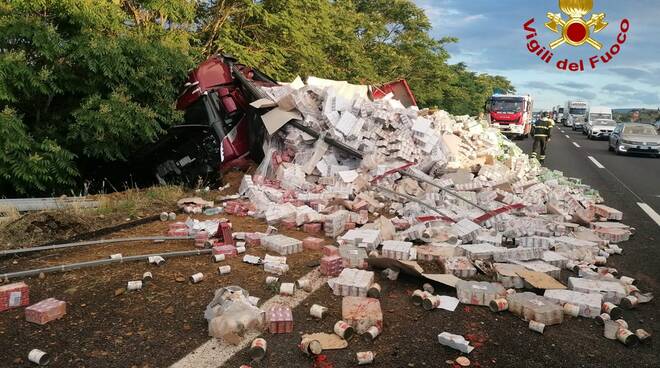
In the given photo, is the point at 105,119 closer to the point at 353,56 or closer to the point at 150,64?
the point at 150,64

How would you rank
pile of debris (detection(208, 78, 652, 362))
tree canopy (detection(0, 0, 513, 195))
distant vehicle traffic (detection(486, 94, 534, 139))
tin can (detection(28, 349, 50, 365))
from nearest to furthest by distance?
1. tin can (detection(28, 349, 50, 365))
2. pile of debris (detection(208, 78, 652, 362))
3. tree canopy (detection(0, 0, 513, 195))
4. distant vehicle traffic (detection(486, 94, 534, 139))

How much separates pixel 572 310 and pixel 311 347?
7.33 feet

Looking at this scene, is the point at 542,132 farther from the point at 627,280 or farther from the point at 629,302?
the point at 629,302

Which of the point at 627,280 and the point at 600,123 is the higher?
the point at 600,123

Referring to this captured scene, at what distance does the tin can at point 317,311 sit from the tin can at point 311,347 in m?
0.45

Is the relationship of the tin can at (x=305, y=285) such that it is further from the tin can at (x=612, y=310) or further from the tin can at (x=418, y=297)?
the tin can at (x=612, y=310)

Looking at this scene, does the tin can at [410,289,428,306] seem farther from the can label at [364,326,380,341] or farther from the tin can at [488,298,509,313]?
the can label at [364,326,380,341]

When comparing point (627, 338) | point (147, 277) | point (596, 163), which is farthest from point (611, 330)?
point (596, 163)

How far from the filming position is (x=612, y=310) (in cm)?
392

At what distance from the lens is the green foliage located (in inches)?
303

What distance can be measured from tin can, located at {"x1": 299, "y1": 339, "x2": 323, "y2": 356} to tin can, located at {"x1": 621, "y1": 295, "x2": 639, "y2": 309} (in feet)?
9.07

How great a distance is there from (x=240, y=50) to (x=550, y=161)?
1139 centimetres

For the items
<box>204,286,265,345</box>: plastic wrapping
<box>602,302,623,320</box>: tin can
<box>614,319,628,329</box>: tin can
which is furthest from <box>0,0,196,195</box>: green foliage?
<box>614,319,628,329</box>: tin can

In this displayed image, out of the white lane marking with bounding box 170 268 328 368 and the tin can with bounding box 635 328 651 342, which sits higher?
the tin can with bounding box 635 328 651 342
